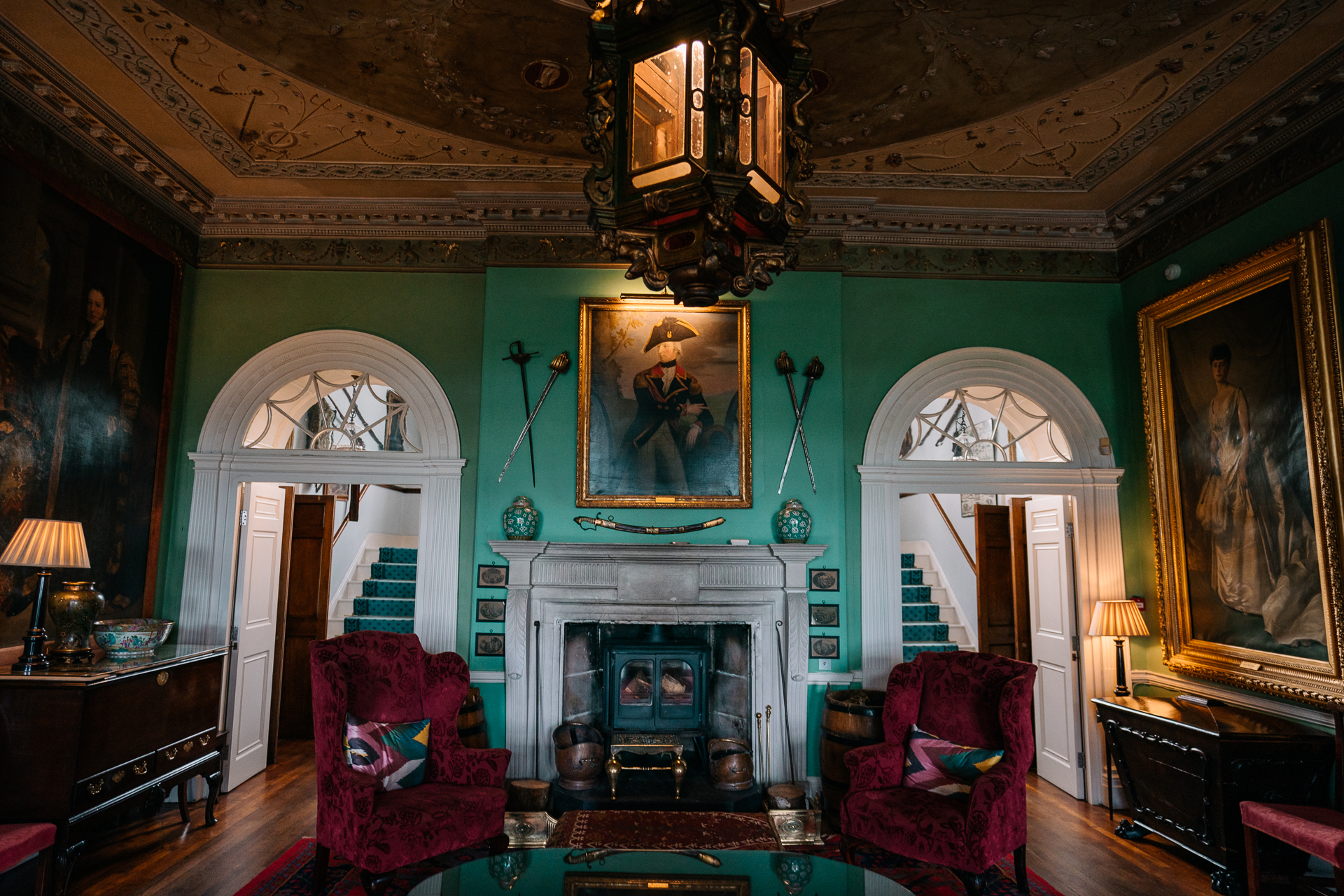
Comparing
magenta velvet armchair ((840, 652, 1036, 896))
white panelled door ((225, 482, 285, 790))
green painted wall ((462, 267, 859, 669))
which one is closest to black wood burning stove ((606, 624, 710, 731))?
green painted wall ((462, 267, 859, 669))

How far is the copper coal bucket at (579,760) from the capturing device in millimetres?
4652

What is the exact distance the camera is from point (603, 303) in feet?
17.5

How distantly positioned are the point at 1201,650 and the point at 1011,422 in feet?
6.84

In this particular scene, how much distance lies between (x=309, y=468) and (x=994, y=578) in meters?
5.69

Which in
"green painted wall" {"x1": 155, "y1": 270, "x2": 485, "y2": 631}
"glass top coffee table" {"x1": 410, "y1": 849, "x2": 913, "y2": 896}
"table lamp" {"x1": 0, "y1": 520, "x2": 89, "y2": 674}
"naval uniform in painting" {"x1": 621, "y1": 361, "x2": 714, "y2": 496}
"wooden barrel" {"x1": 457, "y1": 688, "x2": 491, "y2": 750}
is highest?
"green painted wall" {"x1": 155, "y1": 270, "x2": 485, "y2": 631}

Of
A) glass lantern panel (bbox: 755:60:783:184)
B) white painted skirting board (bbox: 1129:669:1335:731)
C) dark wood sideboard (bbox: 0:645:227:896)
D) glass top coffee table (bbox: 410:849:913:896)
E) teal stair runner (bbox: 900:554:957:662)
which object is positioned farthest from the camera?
teal stair runner (bbox: 900:554:957:662)

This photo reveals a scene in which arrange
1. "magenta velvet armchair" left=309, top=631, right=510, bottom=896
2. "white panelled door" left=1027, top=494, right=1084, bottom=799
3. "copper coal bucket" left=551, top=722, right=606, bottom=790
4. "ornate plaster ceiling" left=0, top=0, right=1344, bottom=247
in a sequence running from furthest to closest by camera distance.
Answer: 1. "white panelled door" left=1027, top=494, right=1084, bottom=799
2. "copper coal bucket" left=551, top=722, right=606, bottom=790
3. "ornate plaster ceiling" left=0, top=0, right=1344, bottom=247
4. "magenta velvet armchair" left=309, top=631, right=510, bottom=896

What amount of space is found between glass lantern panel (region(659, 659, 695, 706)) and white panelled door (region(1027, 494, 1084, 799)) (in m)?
2.43

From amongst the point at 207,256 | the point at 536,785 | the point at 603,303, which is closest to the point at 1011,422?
the point at 603,303

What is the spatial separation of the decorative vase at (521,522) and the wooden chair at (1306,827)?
13.2ft

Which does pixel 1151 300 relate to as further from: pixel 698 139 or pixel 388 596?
pixel 388 596

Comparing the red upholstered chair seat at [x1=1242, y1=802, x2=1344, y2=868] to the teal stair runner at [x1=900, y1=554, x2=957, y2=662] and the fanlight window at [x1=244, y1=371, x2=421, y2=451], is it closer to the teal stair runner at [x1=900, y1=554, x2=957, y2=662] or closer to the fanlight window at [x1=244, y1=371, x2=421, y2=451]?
the teal stair runner at [x1=900, y1=554, x2=957, y2=662]

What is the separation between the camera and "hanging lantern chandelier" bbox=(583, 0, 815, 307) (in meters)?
1.89

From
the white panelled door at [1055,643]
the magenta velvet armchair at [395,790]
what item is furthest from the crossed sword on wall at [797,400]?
the magenta velvet armchair at [395,790]
